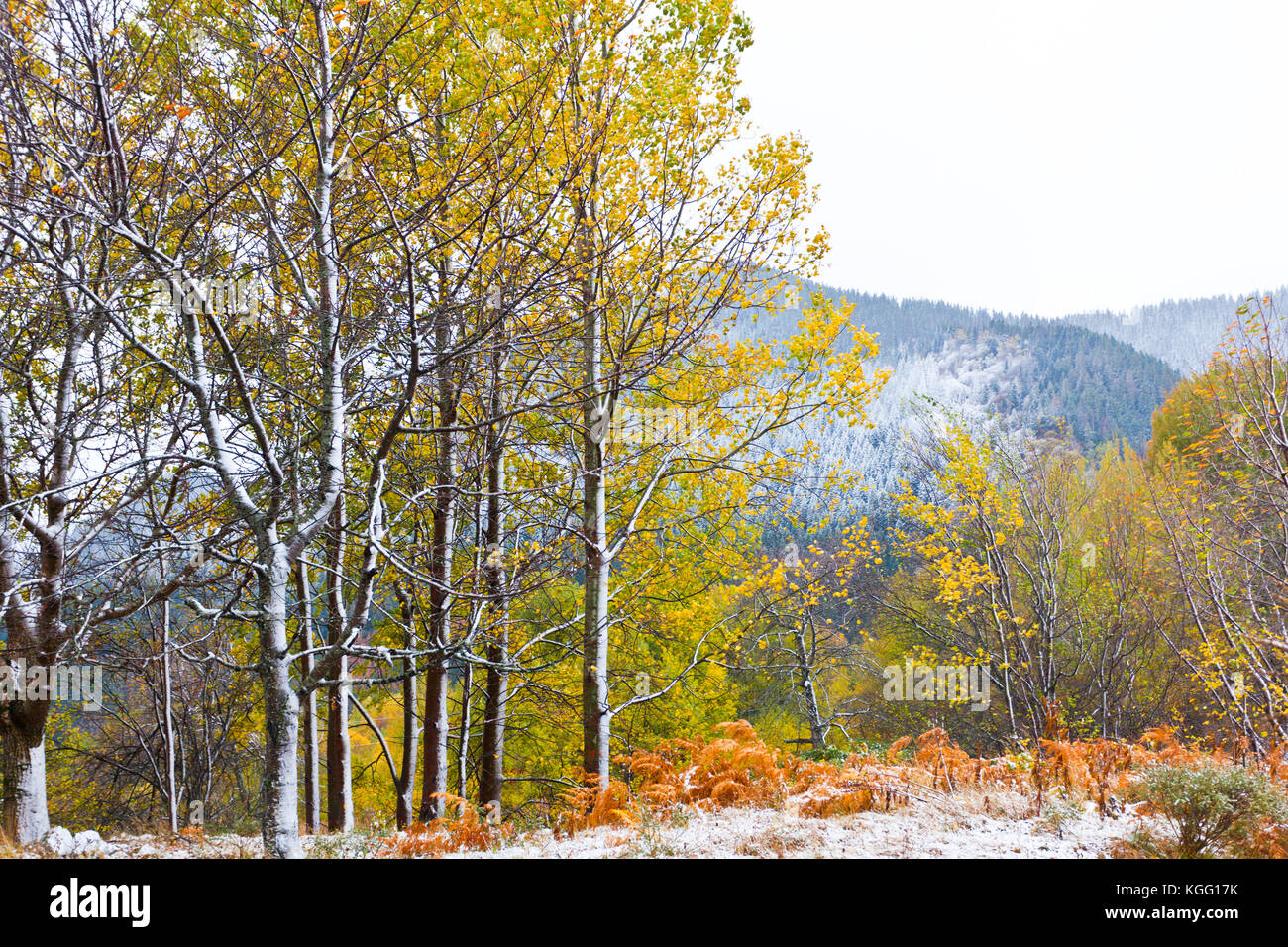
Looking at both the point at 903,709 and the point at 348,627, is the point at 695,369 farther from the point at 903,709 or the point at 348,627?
the point at 903,709

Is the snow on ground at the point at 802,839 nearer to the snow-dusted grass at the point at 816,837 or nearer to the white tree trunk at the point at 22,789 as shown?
the snow-dusted grass at the point at 816,837

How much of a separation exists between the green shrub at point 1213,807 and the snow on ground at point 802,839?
1.38 ft

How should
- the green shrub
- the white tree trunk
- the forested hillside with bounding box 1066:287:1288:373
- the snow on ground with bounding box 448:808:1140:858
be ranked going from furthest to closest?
the forested hillside with bounding box 1066:287:1288:373
the white tree trunk
the snow on ground with bounding box 448:808:1140:858
the green shrub

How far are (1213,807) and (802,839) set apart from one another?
90.3 inches

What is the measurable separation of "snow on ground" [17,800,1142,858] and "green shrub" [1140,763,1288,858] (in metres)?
0.42

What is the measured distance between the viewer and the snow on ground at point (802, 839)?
4625 mm

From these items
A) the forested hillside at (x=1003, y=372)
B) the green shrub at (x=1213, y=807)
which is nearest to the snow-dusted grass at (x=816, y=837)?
the green shrub at (x=1213, y=807)

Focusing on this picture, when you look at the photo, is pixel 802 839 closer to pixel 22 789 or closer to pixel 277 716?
pixel 277 716

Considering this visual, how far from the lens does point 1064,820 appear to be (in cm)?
511

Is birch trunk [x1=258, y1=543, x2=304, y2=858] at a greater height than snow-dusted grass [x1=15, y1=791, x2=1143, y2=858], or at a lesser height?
greater

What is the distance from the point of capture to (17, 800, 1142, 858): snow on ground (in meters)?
4.62

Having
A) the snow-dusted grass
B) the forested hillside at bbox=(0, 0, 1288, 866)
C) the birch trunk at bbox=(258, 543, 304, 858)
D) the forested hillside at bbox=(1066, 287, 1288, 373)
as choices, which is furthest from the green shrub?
the forested hillside at bbox=(1066, 287, 1288, 373)

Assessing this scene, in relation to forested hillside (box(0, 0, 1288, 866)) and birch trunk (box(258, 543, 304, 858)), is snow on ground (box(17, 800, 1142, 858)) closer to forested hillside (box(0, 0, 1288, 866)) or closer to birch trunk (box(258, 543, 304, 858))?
forested hillside (box(0, 0, 1288, 866))
